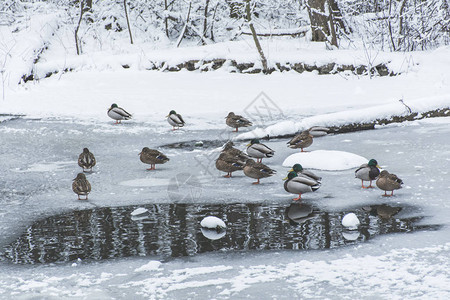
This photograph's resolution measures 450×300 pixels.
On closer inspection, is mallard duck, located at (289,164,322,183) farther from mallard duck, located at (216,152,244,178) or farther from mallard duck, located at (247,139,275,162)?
mallard duck, located at (247,139,275,162)

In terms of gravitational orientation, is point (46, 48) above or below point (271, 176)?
above

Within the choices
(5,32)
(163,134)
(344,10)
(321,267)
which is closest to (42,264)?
(321,267)

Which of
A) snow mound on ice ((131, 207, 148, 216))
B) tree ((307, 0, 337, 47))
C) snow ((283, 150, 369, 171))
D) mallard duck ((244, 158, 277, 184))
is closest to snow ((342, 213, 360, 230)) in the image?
mallard duck ((244, 158, 277, 184))

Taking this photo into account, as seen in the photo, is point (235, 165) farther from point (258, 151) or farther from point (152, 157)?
point (152, 157)

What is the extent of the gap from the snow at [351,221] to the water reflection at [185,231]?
10cm

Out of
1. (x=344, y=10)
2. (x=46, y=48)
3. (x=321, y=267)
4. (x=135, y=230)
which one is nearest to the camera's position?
(x=321, y=267)

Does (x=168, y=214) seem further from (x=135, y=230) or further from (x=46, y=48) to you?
(x=46, y=48)

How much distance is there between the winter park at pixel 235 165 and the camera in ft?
20.1

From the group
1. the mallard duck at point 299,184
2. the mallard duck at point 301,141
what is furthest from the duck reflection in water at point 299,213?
the mallard duck at point 301,141

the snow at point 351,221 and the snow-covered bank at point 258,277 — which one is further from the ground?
the snow at point 351,221

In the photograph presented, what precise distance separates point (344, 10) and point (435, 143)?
47.1ft

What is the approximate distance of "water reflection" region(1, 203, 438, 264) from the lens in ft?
22.2

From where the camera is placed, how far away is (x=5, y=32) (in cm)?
2911

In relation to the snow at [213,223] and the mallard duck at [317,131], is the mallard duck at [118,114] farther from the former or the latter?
the snow at [213,223]
